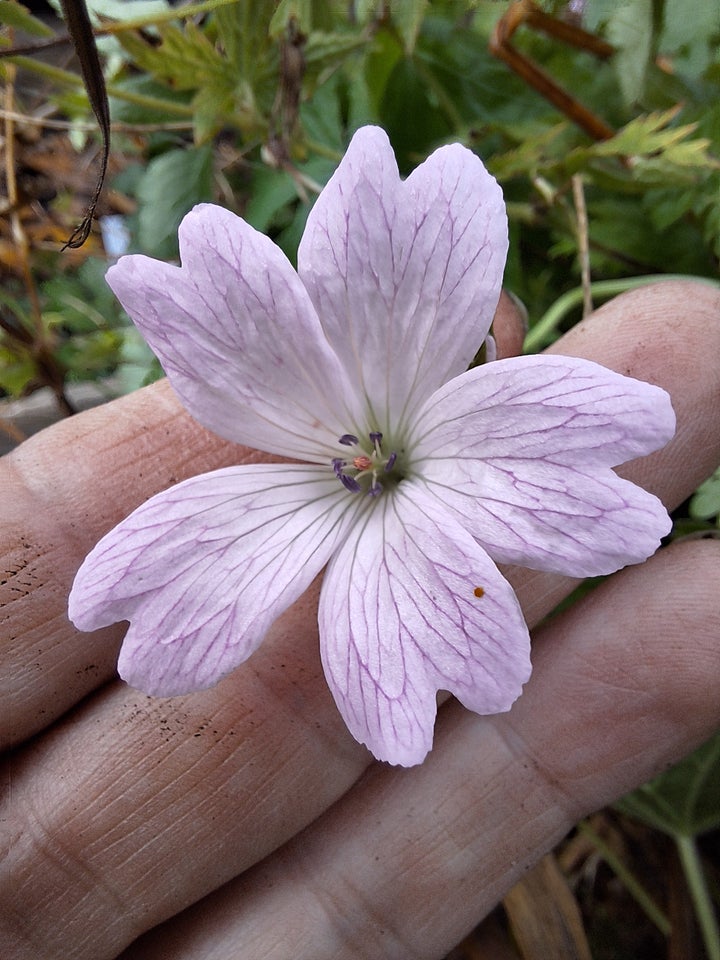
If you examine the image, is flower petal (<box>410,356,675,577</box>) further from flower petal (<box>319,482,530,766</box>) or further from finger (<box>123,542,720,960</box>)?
finger (<box>123,542,720,960</box>)

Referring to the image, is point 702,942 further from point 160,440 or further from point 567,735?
point 160,440

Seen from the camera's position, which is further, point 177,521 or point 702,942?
point 702,942

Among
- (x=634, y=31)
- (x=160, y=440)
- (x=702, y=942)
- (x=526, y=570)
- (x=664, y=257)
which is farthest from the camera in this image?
(x=702, y=942)

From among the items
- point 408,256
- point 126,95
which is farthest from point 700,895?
point 126,95

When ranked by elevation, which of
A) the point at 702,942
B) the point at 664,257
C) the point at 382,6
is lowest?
the point at 702,942

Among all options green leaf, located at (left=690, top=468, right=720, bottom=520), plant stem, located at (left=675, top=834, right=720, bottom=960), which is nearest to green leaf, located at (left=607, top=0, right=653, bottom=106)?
green leaf, located at (left=690, top=468, right=720, bottom=520)

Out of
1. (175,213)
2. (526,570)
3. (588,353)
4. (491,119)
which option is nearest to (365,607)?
(526,570)

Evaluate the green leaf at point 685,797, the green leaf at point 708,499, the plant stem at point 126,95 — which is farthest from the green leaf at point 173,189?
the green leaf at point 685,797

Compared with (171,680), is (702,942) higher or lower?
lower
